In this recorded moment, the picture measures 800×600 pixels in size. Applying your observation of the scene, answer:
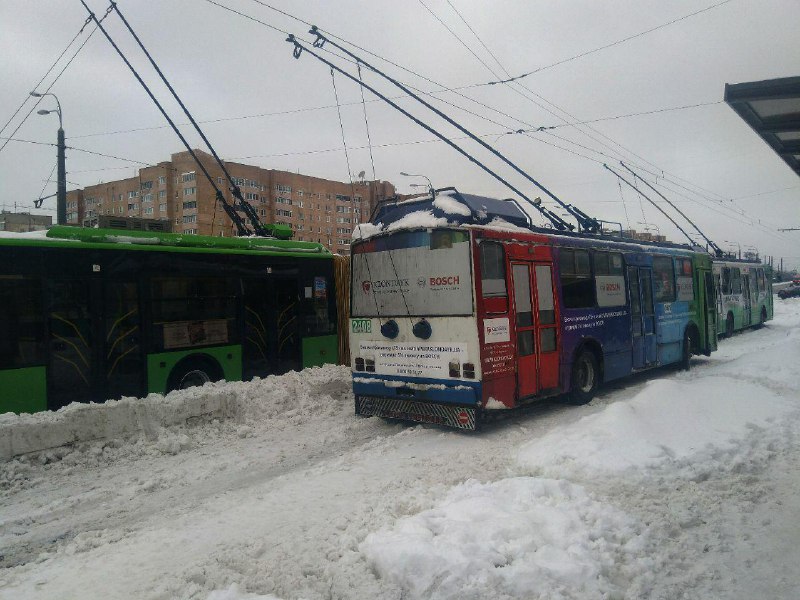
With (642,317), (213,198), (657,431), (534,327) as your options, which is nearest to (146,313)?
(534,327)

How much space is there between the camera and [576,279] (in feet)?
32.7

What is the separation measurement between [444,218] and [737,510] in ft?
16.0

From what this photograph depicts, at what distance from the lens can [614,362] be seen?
11.0 m

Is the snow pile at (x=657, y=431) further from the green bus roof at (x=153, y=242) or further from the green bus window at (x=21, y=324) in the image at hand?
the green bus window at (x=21, y=324)

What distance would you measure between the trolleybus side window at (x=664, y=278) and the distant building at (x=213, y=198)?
5059cm

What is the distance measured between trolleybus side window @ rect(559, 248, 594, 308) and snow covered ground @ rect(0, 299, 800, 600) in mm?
1948

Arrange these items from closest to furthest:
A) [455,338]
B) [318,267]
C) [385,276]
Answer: [455,338], [385,276], [318,267]

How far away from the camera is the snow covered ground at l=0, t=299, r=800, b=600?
390 centimetres

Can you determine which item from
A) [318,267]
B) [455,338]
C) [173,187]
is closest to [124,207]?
[173,187]

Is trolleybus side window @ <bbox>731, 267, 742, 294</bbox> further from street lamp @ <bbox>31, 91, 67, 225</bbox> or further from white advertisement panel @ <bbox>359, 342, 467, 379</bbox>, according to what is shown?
street lamp @ <bbox>31, 91, 67, 225</bbox>

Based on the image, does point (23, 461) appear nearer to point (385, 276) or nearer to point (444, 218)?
point (385, 276)

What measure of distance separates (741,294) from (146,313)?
23151mm

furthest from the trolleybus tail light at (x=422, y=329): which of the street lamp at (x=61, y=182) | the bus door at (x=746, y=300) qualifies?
the bus door at (x=746, y=300)

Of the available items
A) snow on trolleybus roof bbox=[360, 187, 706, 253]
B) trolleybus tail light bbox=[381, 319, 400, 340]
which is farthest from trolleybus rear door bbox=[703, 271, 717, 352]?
trolleybus tail light bbox=[381, 319, 400, 340]
